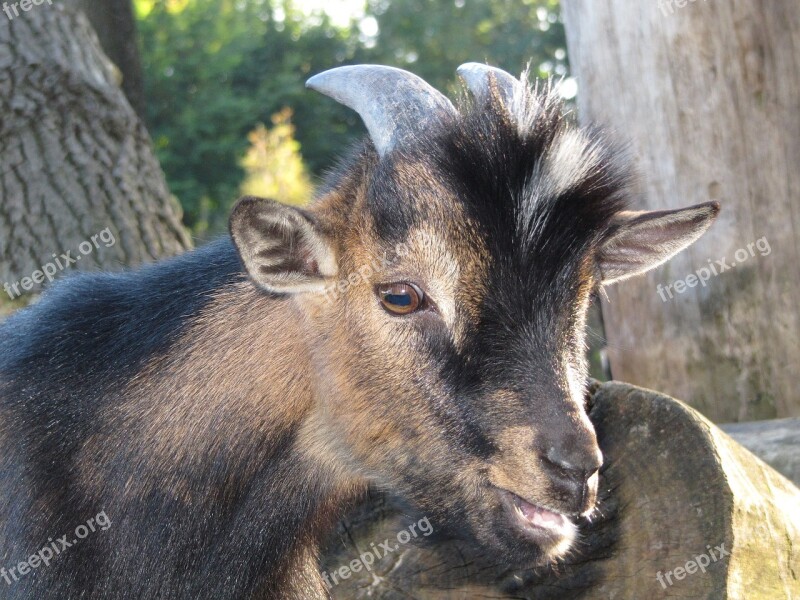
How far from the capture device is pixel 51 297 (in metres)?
4.61

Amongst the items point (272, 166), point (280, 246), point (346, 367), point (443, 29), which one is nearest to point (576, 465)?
point (346, 367)

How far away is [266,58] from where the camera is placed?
43.8 metres

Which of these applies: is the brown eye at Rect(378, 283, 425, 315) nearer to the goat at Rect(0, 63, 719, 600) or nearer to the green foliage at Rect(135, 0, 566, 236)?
the goat at Rect(0, 63, 719, 600)

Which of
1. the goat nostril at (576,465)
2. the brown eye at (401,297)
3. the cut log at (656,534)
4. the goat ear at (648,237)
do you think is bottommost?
the cut log at (656,534)

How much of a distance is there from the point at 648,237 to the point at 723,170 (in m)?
1.82

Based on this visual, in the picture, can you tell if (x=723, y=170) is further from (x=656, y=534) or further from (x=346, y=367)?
(x=346, y=367)

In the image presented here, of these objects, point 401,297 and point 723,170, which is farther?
point 723,170

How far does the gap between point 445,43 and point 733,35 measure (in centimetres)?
4350

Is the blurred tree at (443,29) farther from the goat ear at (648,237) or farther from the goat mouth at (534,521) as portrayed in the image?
the goat mouth at (534,521)

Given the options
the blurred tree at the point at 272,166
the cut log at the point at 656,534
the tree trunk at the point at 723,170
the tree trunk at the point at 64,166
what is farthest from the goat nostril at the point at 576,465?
the blurred tree at the point at 272,166

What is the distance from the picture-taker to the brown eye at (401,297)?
3.77 meters

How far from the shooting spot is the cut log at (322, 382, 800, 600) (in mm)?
3697

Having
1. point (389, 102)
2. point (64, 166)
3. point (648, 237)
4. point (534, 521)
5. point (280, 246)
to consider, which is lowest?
point (534, 521)

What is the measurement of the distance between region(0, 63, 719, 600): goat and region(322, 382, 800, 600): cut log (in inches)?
13.8
